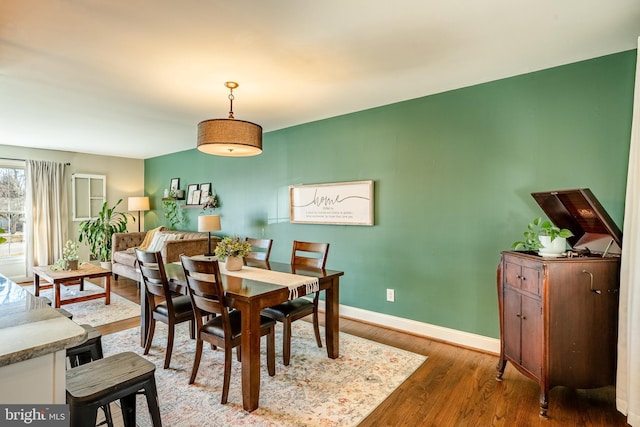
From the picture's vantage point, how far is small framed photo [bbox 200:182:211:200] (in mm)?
5469

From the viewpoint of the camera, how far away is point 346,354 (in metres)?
2.82

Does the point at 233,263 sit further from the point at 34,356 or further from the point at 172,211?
the point at 172,211

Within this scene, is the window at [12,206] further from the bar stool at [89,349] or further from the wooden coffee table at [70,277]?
the bar stool at [89,349]

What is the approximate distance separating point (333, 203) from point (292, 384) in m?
2.06

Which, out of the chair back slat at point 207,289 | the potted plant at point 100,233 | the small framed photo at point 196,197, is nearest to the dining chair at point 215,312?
the chair back slat at point 207,289

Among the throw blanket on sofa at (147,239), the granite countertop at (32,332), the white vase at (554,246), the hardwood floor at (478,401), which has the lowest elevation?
the hardwood floor at (478,401)

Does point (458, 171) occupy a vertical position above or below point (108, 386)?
above

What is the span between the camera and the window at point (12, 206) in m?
5.41

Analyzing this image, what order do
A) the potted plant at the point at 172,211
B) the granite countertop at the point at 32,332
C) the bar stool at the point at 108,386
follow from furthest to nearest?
the potted plant at the point at 172,211, the bar stool at the point at 108,386, the granite countertop at the point at 32,332

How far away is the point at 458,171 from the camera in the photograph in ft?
9.91

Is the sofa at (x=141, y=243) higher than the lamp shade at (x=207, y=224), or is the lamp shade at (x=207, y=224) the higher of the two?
the lamp shade at (x=207, y=224)

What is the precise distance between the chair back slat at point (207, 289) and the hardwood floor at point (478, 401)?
3.66ft

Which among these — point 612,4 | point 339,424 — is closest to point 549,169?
point 612,4

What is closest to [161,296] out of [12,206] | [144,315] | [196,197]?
[144,315]
